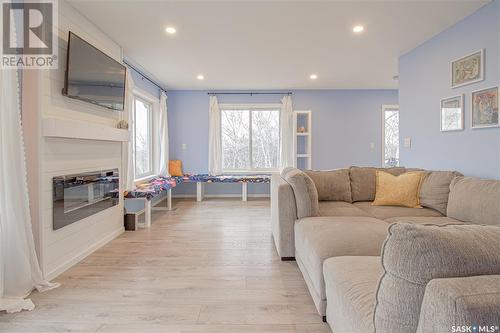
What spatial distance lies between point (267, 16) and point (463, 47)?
6.84 ft

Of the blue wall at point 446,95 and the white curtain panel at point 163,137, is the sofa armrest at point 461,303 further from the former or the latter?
the white curtain panel at point 163,137

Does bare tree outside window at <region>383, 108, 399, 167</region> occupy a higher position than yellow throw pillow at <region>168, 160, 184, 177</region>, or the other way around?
bare tree outside window at <region>383, 108, 399, 167</region>

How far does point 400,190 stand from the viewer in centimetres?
297

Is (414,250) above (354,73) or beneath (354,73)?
beneath

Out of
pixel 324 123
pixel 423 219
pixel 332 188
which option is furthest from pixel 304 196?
pixel 324 123

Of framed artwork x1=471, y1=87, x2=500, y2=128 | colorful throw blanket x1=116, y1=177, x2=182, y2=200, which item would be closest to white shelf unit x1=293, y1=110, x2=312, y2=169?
colorful throw blanket x1=116, y1=177, x2=182, y2=200

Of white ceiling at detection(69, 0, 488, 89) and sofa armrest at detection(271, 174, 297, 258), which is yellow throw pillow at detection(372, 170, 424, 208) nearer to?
sofa armrest at detection(271, 174, 297, 258)

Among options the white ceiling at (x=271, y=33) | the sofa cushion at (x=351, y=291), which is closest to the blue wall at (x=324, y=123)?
the white ceiling at (x=271, y=33)

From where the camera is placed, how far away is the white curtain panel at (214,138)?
636cm

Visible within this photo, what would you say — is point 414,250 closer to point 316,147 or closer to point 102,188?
point 102,188

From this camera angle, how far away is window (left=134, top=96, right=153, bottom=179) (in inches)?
201

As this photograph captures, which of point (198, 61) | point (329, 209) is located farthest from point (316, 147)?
point (329, 209)

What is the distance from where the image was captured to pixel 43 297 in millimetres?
2111

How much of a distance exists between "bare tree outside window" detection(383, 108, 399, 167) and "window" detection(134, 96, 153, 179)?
5095 mm
